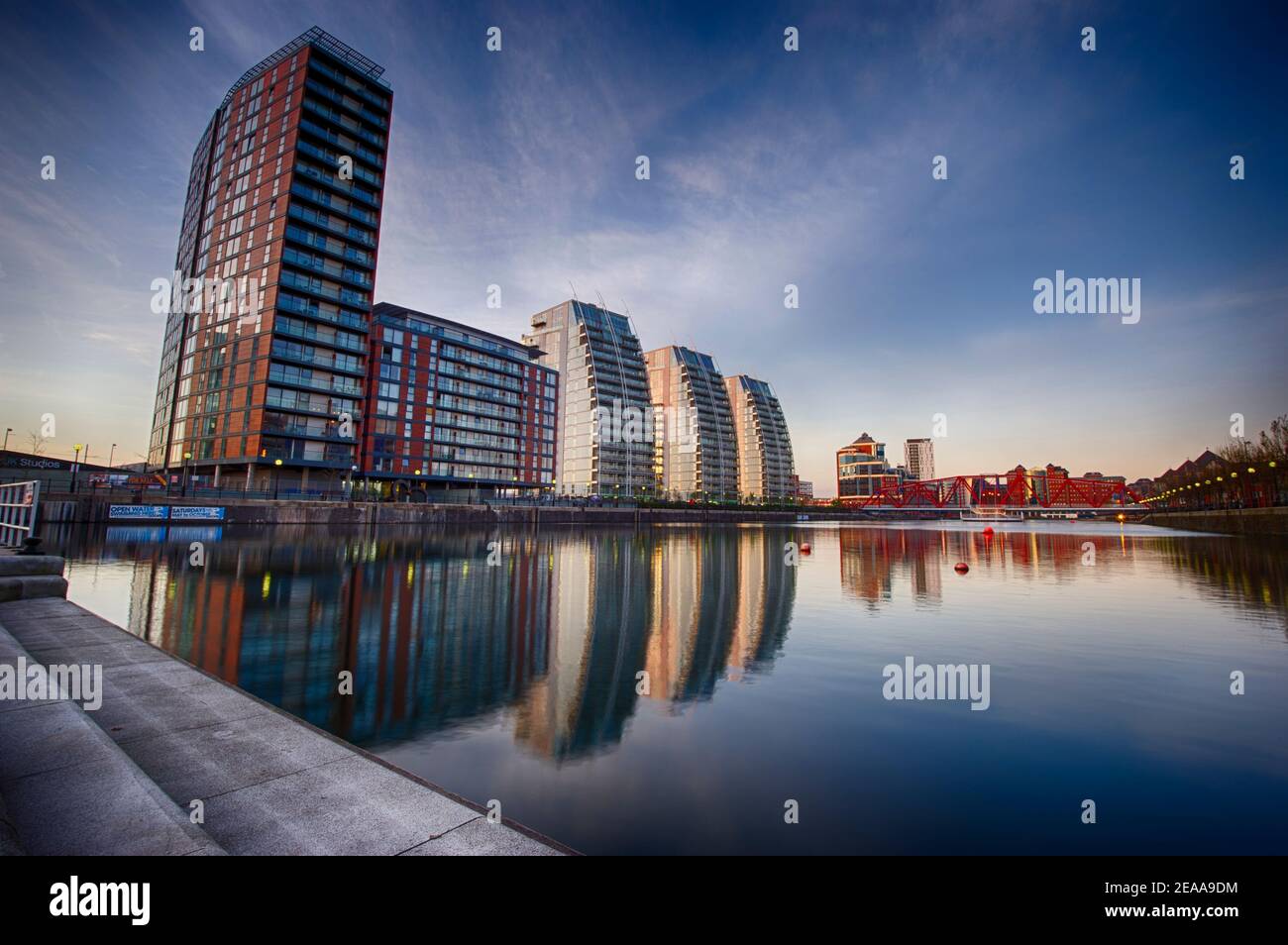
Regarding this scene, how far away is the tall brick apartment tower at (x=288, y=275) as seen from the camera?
71375mm

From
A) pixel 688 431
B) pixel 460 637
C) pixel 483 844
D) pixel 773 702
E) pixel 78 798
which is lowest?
pixel 773 702

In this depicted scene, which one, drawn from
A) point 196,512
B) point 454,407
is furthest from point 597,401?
point 196,512

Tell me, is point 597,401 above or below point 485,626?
above

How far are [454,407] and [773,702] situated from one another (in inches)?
3996

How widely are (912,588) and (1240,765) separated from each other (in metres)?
16.1

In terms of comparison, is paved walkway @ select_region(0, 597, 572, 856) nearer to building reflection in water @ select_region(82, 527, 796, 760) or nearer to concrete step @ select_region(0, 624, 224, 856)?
concrete step @ select_region(0, 624, 224, 856)

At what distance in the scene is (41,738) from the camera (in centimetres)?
477

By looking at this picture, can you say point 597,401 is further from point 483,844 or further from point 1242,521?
point 483,844

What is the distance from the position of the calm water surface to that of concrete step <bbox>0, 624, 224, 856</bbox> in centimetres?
266

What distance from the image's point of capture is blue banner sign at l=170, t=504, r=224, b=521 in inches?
1943

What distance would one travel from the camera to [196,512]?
1980 inches

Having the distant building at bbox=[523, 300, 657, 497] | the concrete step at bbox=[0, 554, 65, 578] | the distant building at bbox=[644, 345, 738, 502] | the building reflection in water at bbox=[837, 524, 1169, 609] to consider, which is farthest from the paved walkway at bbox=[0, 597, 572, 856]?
the distant building at bbox=[644, 345, 738, 502]
